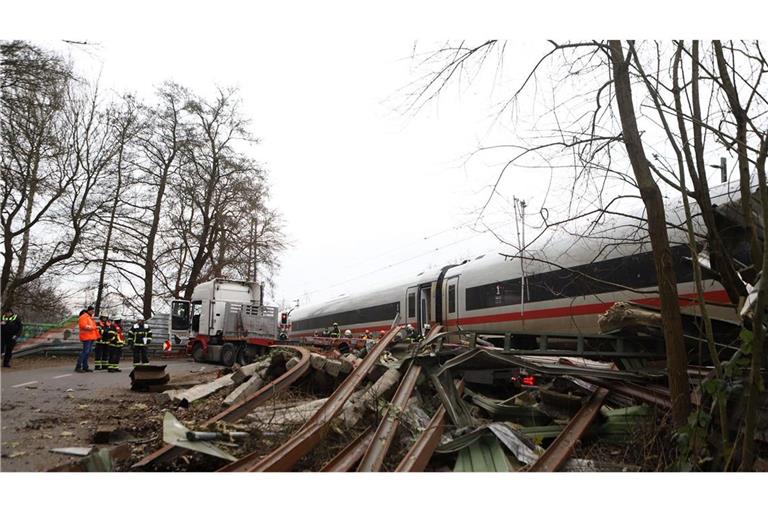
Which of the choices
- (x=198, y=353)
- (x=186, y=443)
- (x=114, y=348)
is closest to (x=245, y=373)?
(x=186, y=443)

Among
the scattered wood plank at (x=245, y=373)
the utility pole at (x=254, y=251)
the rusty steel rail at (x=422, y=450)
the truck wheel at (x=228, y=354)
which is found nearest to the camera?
the rusty steel rail at (x=422, y=450)

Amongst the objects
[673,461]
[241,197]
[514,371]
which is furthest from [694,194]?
[241,197]

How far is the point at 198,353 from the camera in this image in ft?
65.1

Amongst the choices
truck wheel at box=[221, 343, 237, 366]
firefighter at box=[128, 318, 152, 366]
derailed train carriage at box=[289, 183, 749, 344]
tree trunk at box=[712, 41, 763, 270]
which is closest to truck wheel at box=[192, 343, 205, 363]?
truck wheel at box=[221, 343, 237, 366]

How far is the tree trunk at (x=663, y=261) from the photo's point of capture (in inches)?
171

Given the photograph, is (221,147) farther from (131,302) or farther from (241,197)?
(131,302)

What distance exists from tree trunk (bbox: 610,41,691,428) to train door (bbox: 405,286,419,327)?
1299 cm

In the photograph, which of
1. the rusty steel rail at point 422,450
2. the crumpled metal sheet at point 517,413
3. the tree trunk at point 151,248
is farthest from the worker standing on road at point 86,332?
the rusty steel rail at point 422,450

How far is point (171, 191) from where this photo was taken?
2488 cm

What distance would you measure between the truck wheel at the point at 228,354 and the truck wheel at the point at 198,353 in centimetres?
117

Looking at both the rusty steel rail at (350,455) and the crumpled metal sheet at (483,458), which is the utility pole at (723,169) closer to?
the crumpled metal sheet at (483,458)

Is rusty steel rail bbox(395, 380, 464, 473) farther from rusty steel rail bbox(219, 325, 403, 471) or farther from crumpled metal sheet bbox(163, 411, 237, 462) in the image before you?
crumpled metal sheet bbox(163, 411, 237, 462)

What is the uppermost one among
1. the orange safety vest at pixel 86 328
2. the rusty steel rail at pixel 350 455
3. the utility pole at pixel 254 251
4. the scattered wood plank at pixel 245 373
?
the utility pole at pixel 254 251

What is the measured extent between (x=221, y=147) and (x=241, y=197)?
290cm
